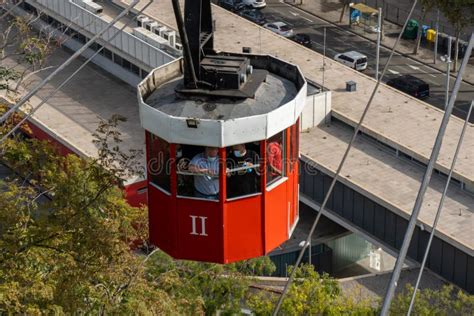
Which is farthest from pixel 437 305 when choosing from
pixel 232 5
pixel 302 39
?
pixel 232 5

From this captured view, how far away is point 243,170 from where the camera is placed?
28078 millimetres

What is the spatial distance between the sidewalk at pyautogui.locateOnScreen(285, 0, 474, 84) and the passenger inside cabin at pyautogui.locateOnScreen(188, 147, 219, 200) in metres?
52.2

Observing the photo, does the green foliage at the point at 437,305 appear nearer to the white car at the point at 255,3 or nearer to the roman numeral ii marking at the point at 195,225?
the roman numeral ii marking at the point at 195,225

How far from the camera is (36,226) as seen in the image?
33.3 metres

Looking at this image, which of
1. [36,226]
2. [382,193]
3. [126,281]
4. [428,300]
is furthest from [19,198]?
[382,193]

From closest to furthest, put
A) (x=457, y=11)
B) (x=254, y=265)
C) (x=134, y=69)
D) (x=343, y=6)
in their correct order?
(x=254, y=265) → (x=134, y=69) → (x=457, y=11) → (x=343, y=6)

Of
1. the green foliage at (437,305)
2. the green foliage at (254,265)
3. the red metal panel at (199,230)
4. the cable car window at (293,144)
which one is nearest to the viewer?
the red metal panel at (199,230)

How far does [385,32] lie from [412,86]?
43.0ft

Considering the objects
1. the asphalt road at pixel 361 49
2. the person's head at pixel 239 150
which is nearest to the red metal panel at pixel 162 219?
the person's head at pixel 239 150

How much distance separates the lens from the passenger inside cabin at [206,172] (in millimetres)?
27609

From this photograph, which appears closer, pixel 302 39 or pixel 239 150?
pixel 239 150

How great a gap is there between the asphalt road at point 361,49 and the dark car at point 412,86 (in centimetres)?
62

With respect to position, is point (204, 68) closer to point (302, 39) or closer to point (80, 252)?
point (80, 252)

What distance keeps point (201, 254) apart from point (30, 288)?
180 inches
